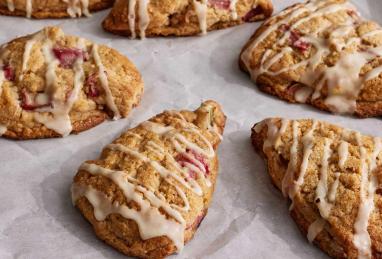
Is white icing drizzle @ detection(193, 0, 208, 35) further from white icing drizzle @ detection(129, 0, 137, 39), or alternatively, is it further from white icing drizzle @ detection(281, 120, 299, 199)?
white icing drizzle @ detection(281, 120, 299, 199)

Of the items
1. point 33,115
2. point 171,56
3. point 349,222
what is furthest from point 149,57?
point 349,222

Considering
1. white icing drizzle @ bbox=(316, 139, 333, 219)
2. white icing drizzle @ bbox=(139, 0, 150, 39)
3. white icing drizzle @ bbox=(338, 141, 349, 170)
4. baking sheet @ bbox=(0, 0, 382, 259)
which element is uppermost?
white icing drizzle @ bbox=(139, 0, 150, 39)

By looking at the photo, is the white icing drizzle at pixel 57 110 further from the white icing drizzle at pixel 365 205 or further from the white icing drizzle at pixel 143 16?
the white icing drizzle at pixel 365 205

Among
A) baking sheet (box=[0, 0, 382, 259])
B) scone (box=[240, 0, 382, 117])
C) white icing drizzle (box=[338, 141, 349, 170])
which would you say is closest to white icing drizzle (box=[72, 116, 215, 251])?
baking sheet (box=[0, 0, 382, 259])

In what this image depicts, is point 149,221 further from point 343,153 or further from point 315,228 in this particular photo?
point 343,153

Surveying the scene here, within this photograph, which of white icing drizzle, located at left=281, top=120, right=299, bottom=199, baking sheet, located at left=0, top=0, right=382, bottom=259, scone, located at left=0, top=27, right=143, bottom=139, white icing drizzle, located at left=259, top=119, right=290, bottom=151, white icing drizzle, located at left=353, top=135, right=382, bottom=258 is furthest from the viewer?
scone, located at left=0, top=27, right=143, bottom=139

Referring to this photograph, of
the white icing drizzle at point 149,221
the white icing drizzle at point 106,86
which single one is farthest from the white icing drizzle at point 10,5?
the white icing drizzle at point 149,221

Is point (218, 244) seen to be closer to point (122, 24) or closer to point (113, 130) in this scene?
A: point (113, 130)
